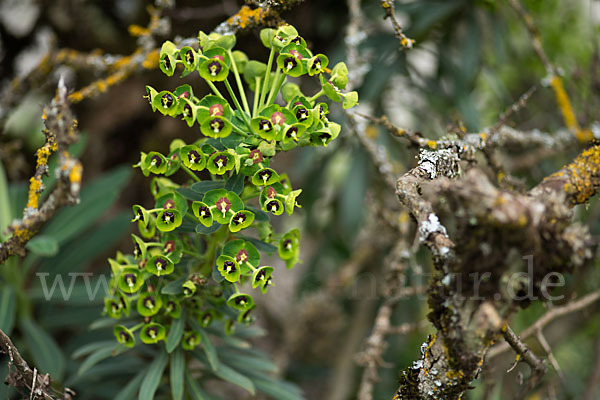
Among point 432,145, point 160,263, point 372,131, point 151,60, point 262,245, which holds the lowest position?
point 160,263

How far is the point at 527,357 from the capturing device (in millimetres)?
921

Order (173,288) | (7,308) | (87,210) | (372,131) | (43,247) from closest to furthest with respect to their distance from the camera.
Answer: (173,288) < (43,247) < (7,308) < (87,210) < (372,131)

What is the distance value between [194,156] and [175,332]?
14.1 inches

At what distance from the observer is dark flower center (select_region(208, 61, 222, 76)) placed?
2.76 feet

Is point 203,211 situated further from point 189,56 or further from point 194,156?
point 189,56

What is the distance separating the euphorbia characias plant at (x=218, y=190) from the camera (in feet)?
2.68

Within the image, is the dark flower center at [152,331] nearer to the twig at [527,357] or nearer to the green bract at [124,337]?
the green bract at [124,337]

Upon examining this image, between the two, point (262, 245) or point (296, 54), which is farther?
point (262, 245)

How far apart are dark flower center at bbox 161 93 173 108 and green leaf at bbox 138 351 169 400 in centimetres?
54

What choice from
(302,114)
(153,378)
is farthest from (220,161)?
(153,378)

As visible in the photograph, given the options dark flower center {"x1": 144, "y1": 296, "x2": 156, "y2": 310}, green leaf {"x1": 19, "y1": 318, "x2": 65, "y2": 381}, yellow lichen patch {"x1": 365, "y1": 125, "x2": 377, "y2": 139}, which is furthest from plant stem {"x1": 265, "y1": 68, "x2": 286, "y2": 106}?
yellow lichen patch {"x1": 365, "y1": 125, "x2": 377, "y2": 139}

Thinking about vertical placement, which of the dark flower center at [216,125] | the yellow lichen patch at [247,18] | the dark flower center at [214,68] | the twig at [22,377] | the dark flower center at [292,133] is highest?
the yellow lichen patch at [247,18]

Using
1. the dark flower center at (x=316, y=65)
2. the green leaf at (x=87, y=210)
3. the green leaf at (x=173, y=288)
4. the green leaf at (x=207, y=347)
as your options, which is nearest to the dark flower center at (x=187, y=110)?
the dark flower center at (x=316, y=65)

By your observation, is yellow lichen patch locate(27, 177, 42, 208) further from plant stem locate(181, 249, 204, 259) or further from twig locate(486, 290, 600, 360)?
twig locate(486, 290, 600, 360)
